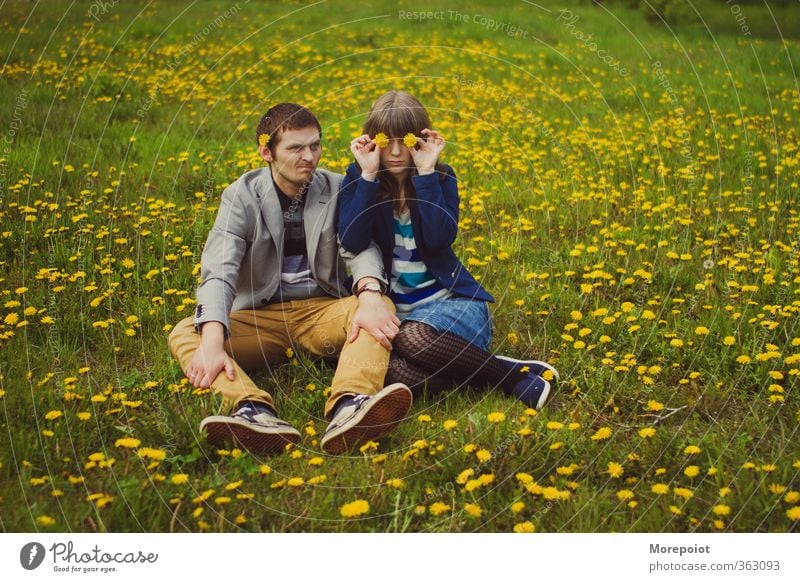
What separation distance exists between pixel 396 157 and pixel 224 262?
0.93m

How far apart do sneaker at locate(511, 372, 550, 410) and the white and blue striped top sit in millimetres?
608

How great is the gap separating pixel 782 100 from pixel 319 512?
674 centimetres

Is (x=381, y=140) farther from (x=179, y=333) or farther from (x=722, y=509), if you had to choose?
(x=722, y=509)

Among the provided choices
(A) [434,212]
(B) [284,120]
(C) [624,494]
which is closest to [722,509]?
(C) [624,494]

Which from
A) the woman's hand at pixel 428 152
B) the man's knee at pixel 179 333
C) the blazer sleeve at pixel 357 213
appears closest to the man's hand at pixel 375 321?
the blazer sleeve at pixel 357 213

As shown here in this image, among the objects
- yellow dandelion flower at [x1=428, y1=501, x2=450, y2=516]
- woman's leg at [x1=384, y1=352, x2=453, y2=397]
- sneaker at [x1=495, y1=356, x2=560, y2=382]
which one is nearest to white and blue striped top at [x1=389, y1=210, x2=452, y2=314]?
woman's leg at [x1=384, y1=352, x2=453, y2=397]

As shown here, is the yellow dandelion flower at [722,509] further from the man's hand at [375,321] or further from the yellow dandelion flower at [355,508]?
the man's hand at [375,321]

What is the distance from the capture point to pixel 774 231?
484cm

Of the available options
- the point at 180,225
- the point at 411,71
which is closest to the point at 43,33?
the point at 411,71

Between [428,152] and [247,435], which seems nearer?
[247,435]

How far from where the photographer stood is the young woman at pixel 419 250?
3.46 metres

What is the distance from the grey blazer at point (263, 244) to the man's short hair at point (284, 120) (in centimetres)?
20

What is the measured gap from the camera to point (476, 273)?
465 cm

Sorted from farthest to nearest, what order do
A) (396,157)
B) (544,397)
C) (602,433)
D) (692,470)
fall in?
1. (396,157)
2. (544,397)
3. (602,433)
4. (692,470)
